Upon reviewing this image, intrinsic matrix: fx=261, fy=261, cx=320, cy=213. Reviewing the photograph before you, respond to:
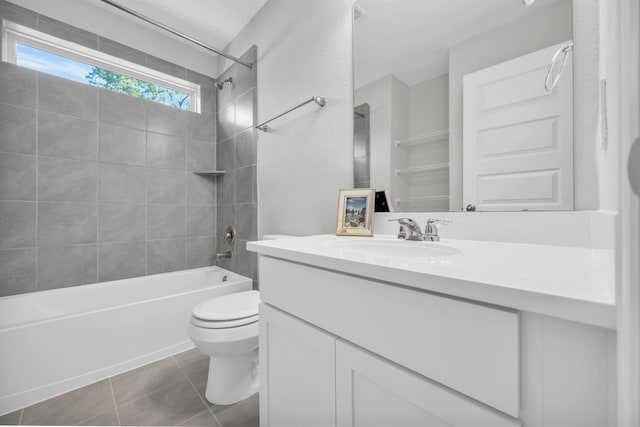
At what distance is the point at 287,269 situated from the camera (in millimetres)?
819

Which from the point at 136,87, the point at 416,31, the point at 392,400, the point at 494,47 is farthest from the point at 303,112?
the point at 136,87

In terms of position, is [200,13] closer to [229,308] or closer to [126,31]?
[126,31]

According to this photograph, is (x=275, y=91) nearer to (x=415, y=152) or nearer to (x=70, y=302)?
(x=415, y=152)

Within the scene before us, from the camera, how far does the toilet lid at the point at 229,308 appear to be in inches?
50.9

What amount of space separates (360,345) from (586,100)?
3.11ft

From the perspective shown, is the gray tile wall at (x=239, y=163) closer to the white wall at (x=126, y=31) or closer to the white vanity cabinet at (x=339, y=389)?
the white wall at (x=126, y=31)

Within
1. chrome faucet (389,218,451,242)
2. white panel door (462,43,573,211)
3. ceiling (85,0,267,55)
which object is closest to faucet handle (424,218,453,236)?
chrome faucet (389,218,451,242)

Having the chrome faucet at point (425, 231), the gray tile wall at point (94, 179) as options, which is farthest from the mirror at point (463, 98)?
the gray tile wall at point (94, 179)

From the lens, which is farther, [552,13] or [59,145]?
[59,145]

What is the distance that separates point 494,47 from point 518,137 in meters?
0.35

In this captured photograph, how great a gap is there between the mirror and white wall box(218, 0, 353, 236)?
0.38ft

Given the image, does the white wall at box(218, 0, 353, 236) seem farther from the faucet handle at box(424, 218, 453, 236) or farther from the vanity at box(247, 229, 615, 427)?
the vanity at box(247, 229, 615, 427)

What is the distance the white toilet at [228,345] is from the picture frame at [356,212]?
645 millimetres

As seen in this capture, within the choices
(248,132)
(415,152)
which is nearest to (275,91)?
(248,132)
